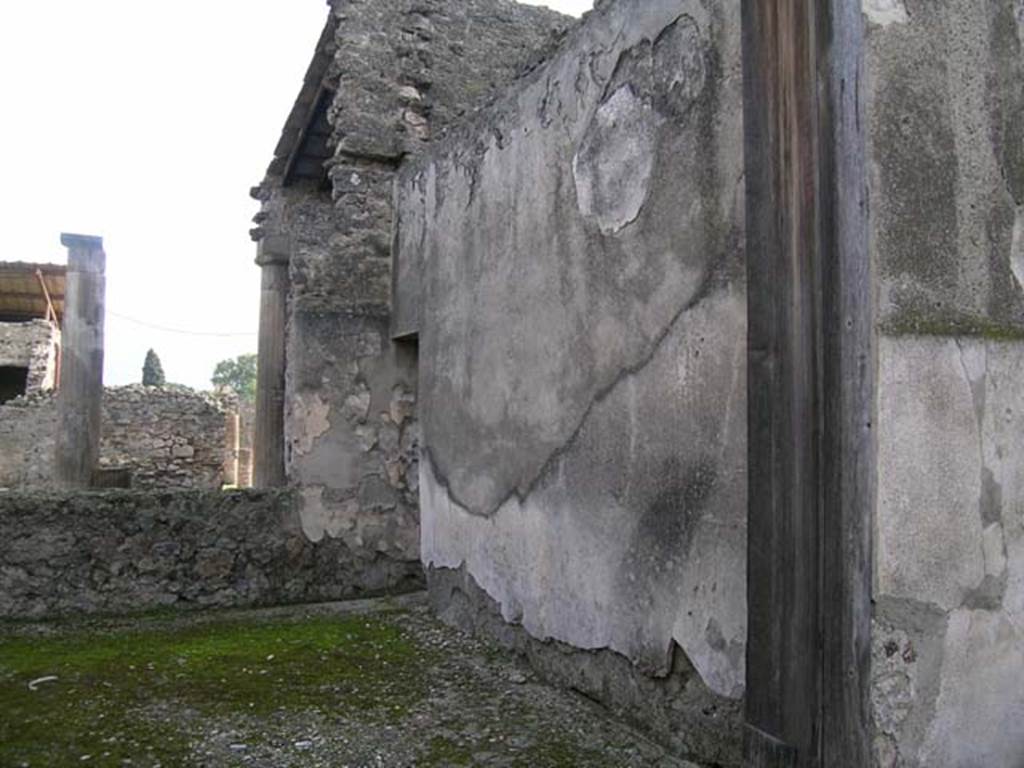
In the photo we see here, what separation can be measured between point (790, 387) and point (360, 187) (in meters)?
3.81

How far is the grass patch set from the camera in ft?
9.11

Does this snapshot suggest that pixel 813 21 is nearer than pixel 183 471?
Yes

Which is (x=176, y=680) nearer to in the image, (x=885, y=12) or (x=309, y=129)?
(x=885, y=12)

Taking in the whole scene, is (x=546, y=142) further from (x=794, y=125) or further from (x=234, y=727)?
(x=234, y=727)

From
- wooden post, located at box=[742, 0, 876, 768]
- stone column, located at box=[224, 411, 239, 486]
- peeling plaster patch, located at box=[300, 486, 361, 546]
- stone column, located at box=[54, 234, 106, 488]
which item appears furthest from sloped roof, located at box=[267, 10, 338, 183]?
stone column, located at box=[224, 411, 239, 486]

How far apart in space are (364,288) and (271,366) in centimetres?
322

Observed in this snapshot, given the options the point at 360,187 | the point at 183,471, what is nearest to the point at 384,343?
the point at 360,187

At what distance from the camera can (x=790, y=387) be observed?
6.45 feet

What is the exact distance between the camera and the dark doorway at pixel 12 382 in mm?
17391

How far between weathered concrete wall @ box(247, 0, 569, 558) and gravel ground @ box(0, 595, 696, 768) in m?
0.87

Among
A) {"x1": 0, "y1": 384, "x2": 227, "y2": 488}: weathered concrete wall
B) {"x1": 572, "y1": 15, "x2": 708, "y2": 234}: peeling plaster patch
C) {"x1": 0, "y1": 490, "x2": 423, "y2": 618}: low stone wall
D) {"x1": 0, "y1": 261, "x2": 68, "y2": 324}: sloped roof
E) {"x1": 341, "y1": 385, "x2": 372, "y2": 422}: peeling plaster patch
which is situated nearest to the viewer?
{"x1": 572, "y1": 15, "x2": 708, "y2": 234}: peeling plaster patch

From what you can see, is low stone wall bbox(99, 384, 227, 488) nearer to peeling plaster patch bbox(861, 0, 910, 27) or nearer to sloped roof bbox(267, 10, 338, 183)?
sloped roof bbox(267, 10, 338, 183)

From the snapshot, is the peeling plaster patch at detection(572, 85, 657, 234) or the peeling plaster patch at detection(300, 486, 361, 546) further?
the peeling plaster patch at detection(300, 486, 361, 546)

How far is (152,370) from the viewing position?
29.6 metres
